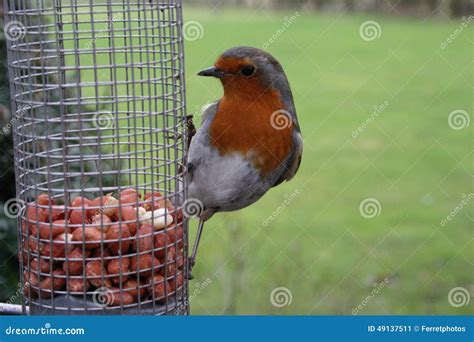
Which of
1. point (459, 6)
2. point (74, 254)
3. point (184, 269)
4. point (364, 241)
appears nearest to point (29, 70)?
point (74, 254)

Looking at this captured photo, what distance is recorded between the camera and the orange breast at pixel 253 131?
4.20m

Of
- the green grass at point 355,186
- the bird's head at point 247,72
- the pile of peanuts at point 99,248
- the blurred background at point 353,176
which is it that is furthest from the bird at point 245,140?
the green grass at point 355,186

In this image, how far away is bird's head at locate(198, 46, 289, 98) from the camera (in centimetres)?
394

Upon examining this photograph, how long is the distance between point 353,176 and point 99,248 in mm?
7271

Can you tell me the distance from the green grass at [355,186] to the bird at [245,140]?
1.06m

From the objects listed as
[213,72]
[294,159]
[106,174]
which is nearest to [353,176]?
[294,159]

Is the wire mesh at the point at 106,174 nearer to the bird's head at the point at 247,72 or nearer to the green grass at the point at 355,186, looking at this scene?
the bird's head at the point at 247,72

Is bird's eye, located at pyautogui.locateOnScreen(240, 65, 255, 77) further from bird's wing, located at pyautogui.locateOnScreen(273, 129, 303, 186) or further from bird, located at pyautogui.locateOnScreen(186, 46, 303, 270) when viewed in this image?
bird's wing, located at pyautogui.locateOnScreen(273, 129, 303, 186)

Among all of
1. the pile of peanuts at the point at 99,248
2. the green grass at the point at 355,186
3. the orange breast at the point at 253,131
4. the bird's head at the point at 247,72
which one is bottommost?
the green grass at the point at 355,186

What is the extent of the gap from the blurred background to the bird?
0.36 m

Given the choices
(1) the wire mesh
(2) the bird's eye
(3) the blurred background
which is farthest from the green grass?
(1) the wire mesh

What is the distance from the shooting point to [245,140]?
4340mm

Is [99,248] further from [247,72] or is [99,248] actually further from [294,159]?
[294,159]

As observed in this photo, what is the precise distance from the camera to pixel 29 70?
361cm
